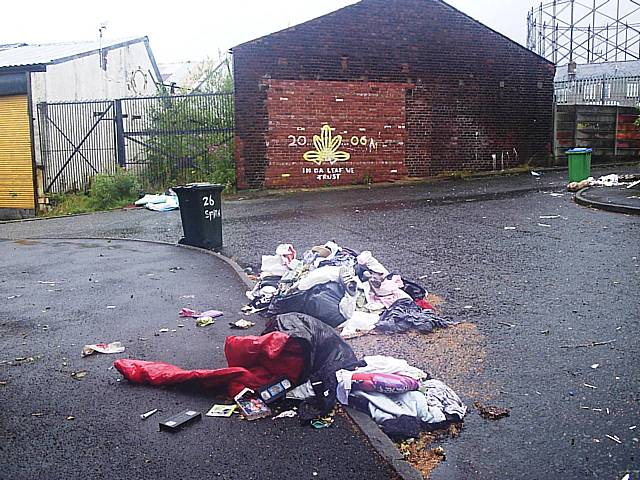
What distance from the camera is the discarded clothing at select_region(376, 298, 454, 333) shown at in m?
5.54

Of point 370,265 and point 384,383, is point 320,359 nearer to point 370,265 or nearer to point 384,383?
point 384,383

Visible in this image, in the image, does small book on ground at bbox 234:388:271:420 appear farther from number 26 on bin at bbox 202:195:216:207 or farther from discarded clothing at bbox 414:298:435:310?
number 26 on bin at bbox 202:195:216:207

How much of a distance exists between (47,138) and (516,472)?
20036mm

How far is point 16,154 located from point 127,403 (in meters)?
18.6

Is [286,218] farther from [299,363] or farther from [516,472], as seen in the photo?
[516,472]

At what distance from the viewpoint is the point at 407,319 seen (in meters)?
5.61

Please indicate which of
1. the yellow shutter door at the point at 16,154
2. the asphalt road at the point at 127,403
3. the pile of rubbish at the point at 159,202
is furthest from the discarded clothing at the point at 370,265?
the yellow shutter door at the point at 16,154

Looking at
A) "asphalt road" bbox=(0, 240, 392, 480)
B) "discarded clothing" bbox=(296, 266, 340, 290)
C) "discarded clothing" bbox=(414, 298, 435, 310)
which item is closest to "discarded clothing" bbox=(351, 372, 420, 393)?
"asphalt road" bbox=(0, 240, 392, 480)

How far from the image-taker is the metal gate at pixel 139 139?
20016mm

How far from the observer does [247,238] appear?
1134cm

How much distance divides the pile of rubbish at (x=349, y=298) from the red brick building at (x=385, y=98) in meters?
13.5

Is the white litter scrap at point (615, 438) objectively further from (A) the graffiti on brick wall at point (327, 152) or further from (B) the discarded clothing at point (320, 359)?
(A) the graffiti on brick wall at point (327, 152)

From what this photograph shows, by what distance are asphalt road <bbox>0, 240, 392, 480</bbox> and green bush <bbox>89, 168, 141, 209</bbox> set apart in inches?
429

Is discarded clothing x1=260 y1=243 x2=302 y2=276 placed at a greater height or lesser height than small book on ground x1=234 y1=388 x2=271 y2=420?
greater
